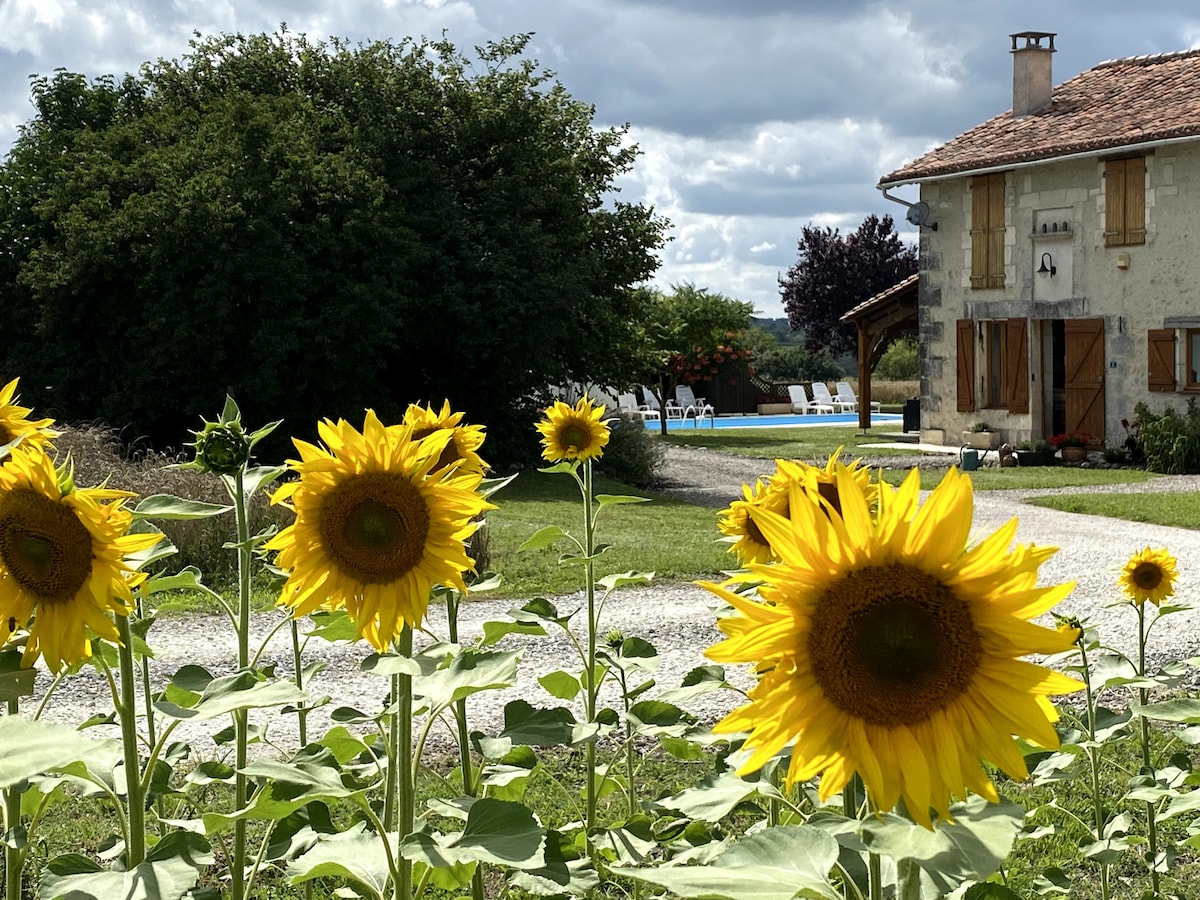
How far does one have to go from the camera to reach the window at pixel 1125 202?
20.4 meters

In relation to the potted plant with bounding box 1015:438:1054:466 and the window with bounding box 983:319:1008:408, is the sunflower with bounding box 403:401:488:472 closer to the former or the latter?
the potted plant with bounding box 1015:438:1054:466

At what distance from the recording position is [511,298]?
19266 millimetres

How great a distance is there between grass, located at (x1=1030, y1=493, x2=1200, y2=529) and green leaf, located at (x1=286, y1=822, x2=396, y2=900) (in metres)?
13.0

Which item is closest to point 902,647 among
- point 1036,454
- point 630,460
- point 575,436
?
point 575,436

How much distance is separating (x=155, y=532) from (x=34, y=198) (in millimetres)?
21745

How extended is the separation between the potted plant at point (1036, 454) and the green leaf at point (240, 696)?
2060 centimetres

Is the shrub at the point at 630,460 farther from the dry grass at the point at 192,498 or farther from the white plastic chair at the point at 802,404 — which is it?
the white plastic chair at the point at 802,404

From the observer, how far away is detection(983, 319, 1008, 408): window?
75.2 ft

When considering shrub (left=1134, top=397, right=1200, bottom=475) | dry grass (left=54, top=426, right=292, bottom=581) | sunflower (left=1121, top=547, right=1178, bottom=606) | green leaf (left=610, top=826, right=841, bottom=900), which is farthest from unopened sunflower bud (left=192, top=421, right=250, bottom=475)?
shrub (left=1134, top=397, right=1200, bottom=475)

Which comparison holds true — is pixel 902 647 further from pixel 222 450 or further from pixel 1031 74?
pixel 1031 74

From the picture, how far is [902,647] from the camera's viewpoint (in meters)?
1.40

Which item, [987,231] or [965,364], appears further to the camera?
[965,364]

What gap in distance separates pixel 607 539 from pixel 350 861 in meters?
10.7

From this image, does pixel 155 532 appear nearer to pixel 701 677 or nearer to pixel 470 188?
pixel 701 677
